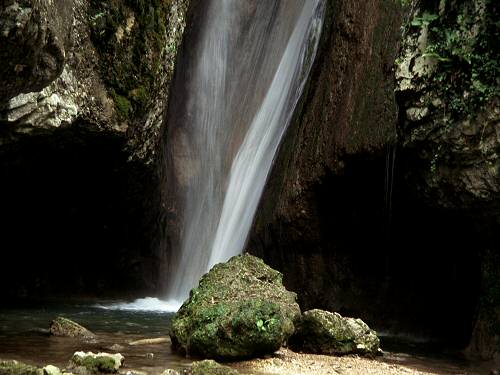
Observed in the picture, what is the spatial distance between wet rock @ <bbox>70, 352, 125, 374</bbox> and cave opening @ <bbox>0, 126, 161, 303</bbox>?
5.60 meters

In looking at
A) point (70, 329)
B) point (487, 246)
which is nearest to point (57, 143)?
point (70, 329)

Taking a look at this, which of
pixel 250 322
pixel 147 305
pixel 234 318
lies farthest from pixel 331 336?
pixel 147 305

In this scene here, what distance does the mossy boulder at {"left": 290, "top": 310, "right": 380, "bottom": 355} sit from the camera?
8.61 meters

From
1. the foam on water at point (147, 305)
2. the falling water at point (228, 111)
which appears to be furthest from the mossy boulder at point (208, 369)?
the falling water at point (228, 111)

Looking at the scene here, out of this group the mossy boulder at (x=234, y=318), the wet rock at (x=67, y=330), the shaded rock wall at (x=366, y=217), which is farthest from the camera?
the shaded rock wall at (x=366, y=217)

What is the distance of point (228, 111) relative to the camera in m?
18.2

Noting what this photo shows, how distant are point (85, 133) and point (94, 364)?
6.02 metres

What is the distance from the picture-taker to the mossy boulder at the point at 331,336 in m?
8.61

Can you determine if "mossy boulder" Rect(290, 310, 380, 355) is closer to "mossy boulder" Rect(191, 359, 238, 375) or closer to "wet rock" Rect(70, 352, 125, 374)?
"mossy boulder" Rect(191, 359, 238, 375)

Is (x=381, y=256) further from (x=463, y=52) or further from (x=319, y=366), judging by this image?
(x=319, y=366)

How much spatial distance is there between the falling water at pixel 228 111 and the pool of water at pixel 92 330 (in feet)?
10.7

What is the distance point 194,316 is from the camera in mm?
8289

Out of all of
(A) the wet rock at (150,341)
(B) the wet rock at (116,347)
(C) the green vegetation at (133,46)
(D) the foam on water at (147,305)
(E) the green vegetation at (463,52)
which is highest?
(C) the green vegetation at (133,46)

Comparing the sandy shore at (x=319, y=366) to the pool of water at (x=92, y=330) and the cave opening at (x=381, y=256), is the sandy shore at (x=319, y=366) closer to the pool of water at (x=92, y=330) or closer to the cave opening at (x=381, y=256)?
the pool of water at (x=92, y=330)
